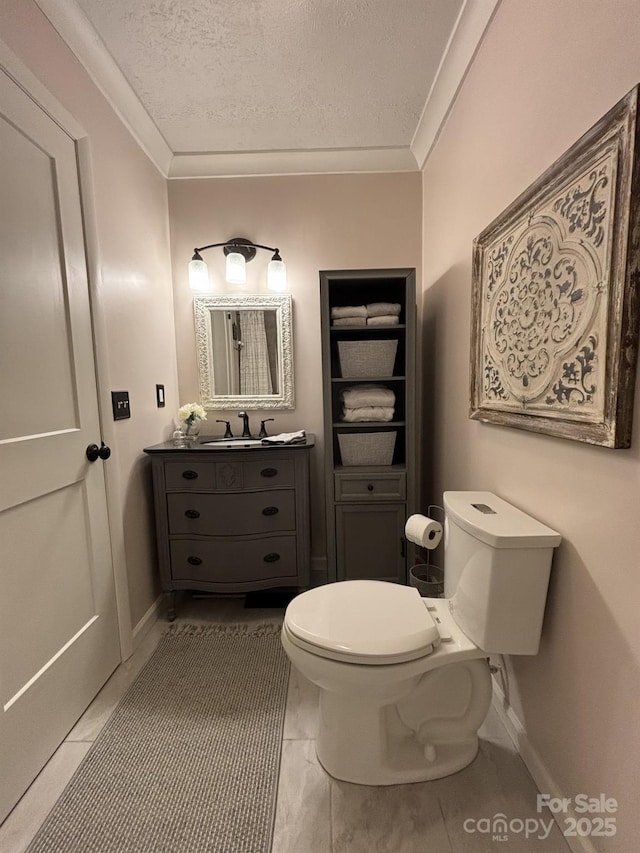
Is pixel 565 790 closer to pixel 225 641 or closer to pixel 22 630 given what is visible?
pixel 225 641

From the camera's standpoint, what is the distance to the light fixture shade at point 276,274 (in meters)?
1.95

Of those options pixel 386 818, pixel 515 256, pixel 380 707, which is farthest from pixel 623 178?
pixel 386 818

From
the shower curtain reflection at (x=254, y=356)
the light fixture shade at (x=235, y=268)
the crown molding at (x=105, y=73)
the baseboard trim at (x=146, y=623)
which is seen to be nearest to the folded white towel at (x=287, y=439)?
the shower curtain reflection at (x=254, y=356)

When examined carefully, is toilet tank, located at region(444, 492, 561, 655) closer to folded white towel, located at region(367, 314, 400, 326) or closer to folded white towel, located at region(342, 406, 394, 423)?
folded white towel, located at region(342, 406, 394, 423)

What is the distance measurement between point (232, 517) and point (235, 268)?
4.24 feet

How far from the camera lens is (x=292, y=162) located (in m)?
1.95

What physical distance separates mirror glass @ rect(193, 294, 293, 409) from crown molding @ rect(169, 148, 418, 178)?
66 cm

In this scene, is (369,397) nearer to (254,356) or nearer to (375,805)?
(254,356)

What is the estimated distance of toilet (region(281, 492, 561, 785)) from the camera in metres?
0.95

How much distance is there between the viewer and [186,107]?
1.63 m

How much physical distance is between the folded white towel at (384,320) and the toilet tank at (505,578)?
1.02 m

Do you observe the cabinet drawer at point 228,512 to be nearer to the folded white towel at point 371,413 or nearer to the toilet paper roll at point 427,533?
the folded white towel at point 371,413

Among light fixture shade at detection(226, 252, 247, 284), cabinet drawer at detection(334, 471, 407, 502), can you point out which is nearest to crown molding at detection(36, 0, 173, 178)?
light fixture shade at detection(226, 252, 247, 284)

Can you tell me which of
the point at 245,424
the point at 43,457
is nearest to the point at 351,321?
the point at 245,424
